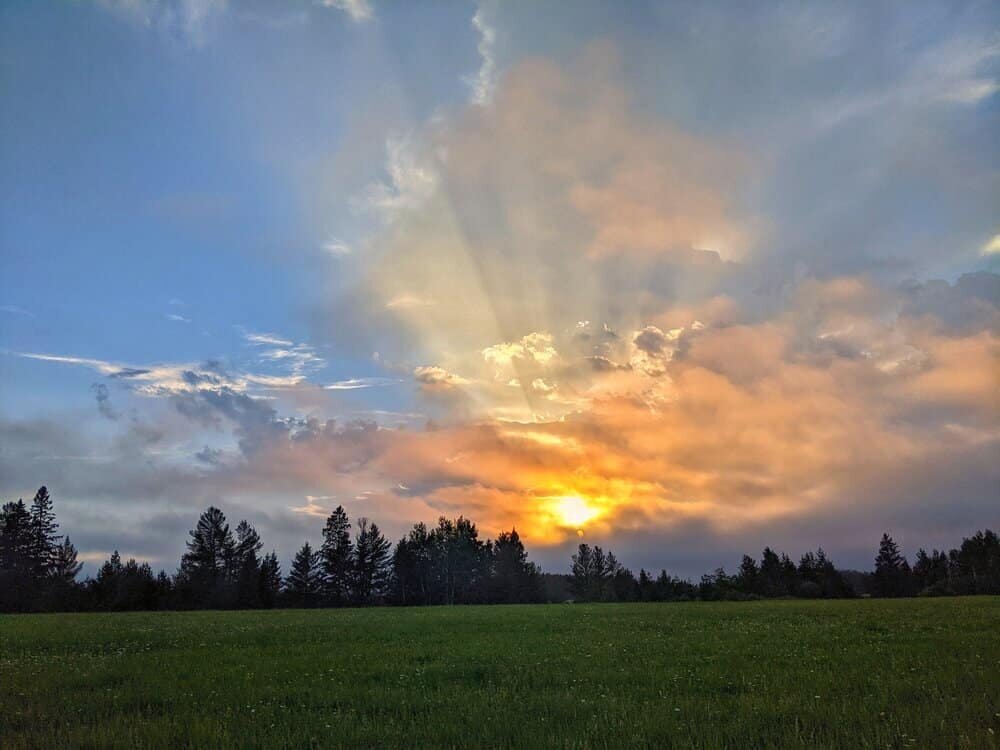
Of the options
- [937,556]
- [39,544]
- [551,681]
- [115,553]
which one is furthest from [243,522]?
[937,556]

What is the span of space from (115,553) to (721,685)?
Result: 414 ft

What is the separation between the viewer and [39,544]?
99062 mm

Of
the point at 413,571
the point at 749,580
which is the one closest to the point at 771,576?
the point at 749,580

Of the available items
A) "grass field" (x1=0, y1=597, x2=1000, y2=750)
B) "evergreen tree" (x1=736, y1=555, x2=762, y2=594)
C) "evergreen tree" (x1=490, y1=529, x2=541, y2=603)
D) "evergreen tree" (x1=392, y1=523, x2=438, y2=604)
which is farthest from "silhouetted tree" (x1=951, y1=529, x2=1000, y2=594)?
"grass field" (x1=0, y1=597, x2=1000, y2=750)

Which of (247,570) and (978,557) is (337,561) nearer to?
(247,570)

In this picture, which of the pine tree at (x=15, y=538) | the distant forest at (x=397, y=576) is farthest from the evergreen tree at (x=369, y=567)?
the pine tree at (x=15, y=538)

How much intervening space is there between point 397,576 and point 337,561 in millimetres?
13549

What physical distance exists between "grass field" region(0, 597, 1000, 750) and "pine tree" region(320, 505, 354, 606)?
98326mm

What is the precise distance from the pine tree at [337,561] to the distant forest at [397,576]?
7.1 inches

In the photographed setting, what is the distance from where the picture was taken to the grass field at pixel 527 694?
8000 mm

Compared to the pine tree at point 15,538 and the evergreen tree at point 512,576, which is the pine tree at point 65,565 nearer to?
the pine tree at point 15,538

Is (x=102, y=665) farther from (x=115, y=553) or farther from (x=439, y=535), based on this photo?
(x=439, y=535)

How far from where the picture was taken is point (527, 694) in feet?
35.3

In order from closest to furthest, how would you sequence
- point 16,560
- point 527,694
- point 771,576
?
point 527,694
point 16,560
point 771,576
